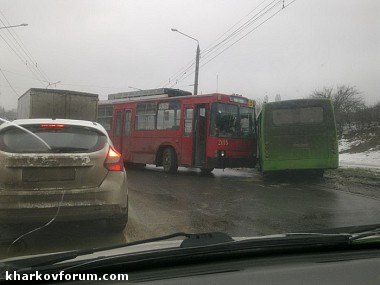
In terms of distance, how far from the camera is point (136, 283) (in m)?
2.29

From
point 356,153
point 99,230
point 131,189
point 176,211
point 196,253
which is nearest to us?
point 196,253

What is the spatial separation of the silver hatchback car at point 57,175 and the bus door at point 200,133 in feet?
30.0

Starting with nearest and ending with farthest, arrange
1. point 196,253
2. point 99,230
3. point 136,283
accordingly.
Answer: point 136,283 < point 196,253 < point 99,230

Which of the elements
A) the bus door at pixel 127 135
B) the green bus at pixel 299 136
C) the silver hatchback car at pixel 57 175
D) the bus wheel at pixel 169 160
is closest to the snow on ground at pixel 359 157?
the green bus at pixel 299 136

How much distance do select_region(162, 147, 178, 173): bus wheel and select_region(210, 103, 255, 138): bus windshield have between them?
1932 mm

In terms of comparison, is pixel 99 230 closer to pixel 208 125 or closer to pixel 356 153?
pixel 208 125

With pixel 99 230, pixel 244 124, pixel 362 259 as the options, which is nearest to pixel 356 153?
pixel 244 124

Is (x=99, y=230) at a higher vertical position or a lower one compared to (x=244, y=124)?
lower

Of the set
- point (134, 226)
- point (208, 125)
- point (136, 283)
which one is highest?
point (208, 125)

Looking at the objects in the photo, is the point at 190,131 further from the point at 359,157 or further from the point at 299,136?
the point at 359,157

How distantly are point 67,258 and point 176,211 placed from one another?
17.8ft

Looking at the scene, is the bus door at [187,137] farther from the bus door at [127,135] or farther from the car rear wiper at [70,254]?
the car rear wiper at [70,254]

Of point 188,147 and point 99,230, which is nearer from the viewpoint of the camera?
point 99,230

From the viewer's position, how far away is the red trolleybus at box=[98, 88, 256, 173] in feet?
47.6
